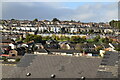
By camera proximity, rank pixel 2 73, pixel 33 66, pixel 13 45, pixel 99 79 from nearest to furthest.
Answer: pixel 99 79 → pixel 33 66 → pixel 2 73 → pixel 13 45

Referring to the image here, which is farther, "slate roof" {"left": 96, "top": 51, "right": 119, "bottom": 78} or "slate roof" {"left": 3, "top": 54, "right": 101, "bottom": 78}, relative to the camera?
"slate roof" {"left": 3, "top": 54, "right": 101, "bottom": 78}

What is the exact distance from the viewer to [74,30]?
60.0 m

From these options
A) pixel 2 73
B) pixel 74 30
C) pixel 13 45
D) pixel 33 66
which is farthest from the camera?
pixel 74 30

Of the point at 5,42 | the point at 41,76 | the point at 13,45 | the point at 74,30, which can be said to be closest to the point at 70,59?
the point at 41,76

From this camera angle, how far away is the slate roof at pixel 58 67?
9586mm

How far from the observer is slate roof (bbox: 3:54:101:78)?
9586mm

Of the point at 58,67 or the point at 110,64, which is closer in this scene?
the point at 110,64

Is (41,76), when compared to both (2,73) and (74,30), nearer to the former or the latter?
(2,73)

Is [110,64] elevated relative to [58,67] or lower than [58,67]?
elevated

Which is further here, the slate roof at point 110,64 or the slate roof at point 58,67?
the slate roof at point 58,67

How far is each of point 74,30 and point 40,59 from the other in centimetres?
4975

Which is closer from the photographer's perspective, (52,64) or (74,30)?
(52,64)

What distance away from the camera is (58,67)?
9984 millimetres

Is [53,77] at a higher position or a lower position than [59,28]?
lower
